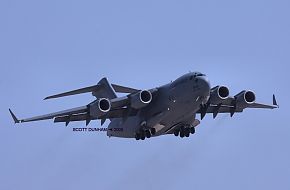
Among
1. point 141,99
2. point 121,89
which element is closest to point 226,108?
point 141,99

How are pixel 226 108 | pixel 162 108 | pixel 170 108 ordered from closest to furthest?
pixel 170 108 < pixel 162 108 < pixel 226 108

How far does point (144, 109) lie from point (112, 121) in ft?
9.11

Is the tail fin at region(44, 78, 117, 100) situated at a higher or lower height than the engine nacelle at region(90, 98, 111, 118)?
lower

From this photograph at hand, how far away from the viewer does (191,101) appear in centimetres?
3944

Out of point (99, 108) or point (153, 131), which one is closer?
point (99, 108)

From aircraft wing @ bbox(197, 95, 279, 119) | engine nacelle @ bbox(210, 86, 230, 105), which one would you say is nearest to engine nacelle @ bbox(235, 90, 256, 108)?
aircraft wing @ bbox(197, 95, 279, 119)

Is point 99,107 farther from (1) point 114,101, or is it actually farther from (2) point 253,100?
(2) point 253,100

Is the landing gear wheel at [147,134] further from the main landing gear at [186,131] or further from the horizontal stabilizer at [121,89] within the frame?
the horizontal stabilizer at [121,89]

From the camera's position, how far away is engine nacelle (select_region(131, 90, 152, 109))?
40781 millimetres

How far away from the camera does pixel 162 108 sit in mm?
40969

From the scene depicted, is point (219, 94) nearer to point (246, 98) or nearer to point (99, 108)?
point (246, 98)

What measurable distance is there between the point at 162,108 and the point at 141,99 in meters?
1.18

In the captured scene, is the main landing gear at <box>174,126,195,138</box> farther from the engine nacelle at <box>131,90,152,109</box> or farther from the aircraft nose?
the aircraft nose

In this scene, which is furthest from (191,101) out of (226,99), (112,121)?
(112,121)
